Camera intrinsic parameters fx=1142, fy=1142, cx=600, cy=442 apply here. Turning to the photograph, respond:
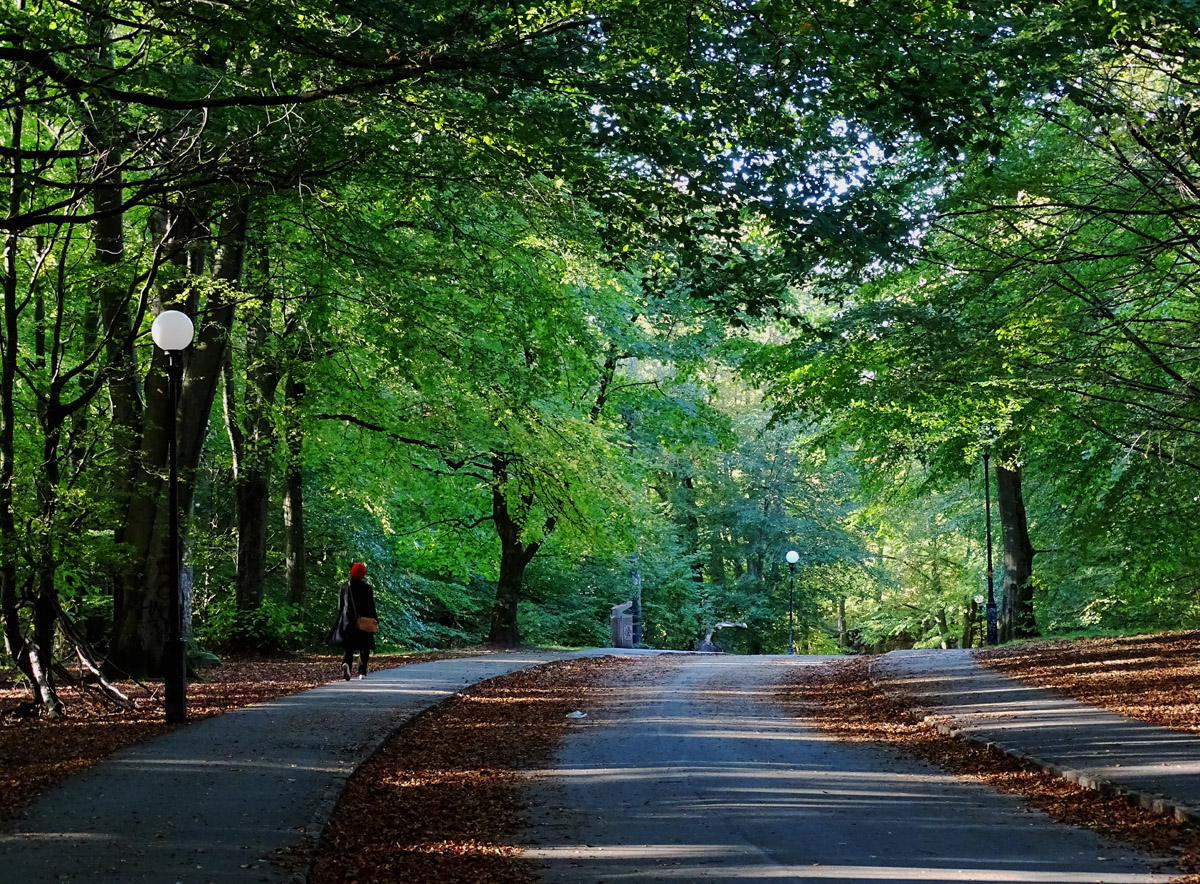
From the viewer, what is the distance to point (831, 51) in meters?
8.31

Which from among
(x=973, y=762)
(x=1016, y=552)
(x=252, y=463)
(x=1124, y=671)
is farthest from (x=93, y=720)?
(x=1016, y=552)

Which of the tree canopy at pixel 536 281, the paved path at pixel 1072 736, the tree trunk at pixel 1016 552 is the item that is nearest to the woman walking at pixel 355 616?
the tree canopy at pixel 536 281

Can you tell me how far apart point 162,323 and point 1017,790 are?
351 inches

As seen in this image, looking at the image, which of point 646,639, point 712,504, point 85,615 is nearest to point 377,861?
point 85,615

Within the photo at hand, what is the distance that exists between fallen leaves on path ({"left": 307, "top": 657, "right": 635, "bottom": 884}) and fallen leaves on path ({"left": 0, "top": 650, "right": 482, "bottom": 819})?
2246 mm

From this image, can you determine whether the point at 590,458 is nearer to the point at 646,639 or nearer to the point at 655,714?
the point at 655,714

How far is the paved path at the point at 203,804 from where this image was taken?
19.8ft

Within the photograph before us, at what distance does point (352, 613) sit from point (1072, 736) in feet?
32.7

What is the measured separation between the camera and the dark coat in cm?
1633

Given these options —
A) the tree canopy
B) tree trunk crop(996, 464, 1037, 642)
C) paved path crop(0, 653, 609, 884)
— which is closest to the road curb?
the tree canopy

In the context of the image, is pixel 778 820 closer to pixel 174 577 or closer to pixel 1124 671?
pixel 174 577

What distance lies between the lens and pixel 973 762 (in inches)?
388

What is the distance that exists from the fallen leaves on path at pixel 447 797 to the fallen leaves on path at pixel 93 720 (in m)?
2.25

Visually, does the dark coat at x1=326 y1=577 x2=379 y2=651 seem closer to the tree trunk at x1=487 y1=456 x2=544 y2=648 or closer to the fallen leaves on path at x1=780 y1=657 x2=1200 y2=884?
the fallen leaves on path at x1=780 y1=657 x2=1200 y2=884
